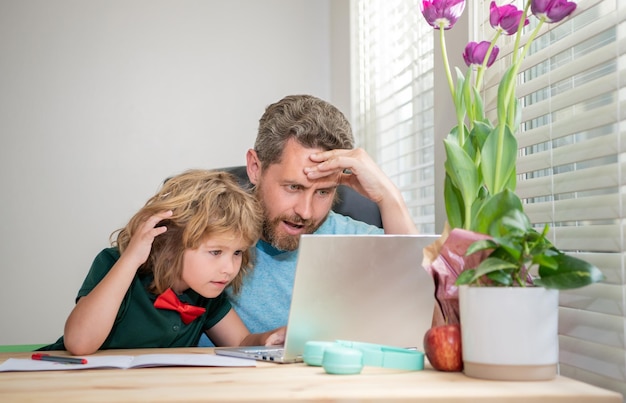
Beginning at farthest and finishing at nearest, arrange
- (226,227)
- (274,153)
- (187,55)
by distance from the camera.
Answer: (187,55)
(274,153)
(226,227)

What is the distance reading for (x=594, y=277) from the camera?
0.95 metres

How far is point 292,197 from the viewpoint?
1908 millimetres

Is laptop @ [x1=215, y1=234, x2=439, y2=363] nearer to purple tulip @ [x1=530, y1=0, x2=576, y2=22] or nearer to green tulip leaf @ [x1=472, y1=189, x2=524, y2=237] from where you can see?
green tulip leaf @ [x1=472, y1=189, x2=524, y2=237]

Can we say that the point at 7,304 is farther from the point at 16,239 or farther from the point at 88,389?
the point at 88,389

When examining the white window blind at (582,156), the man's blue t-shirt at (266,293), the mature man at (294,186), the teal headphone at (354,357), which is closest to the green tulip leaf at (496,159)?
the white window blind at (582,156)

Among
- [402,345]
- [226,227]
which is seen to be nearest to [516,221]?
[402,345]

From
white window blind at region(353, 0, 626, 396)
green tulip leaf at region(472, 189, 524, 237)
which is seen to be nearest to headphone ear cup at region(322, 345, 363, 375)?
green tulip leaf at region(472, 189, 524, 237)

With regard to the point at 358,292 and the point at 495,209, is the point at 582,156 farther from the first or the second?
the point at 358,292

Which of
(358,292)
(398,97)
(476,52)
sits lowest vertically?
(358,292)

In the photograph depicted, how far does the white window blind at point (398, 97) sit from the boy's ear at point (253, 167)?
54 centimetres

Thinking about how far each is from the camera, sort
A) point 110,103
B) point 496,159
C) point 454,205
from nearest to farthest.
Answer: point 496,159, point 454,205, point 110,103

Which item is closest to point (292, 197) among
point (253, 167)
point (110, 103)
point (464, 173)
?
point (253, 167)

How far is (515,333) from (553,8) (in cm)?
48

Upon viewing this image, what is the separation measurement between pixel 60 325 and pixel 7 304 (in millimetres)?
248
